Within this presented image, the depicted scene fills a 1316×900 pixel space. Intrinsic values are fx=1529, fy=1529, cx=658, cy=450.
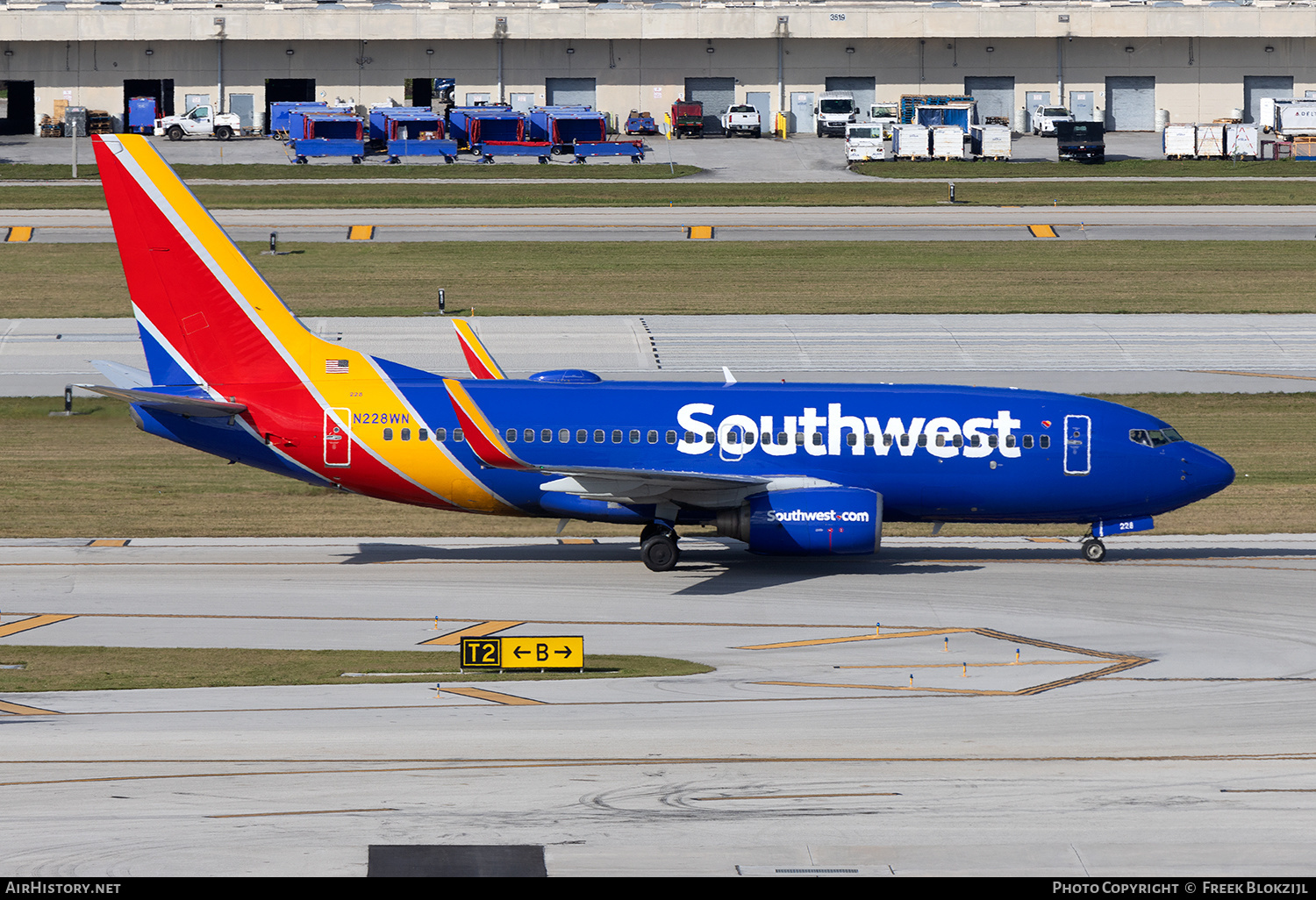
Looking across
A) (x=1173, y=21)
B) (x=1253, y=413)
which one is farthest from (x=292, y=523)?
(x=1173, y=21)

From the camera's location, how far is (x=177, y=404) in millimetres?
33781

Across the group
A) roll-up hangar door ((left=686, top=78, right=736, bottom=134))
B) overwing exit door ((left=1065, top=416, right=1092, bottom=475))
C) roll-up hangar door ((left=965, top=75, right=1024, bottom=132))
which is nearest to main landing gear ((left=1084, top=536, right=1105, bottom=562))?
overwing exit door ((left=1065, top=416, right=1092, bottom=475))

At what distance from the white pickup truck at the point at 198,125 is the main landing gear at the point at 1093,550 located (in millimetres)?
92202

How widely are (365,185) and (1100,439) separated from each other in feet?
219

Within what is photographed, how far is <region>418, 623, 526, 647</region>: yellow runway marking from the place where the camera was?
28.9 metres

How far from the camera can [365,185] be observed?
3674 inches

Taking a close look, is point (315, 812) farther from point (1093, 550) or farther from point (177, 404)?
point (1093, 550)

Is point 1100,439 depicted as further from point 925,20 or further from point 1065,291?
point 925,20

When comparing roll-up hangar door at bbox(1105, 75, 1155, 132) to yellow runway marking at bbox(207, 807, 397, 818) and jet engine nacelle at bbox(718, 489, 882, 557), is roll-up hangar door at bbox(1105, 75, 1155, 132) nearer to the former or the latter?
jet engine nacelle at bbox(718, 489, 882, 557)

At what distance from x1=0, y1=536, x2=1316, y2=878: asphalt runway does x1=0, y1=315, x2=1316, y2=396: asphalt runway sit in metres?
20.2

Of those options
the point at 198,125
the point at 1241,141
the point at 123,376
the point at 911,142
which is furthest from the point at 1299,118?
the point at 123,376

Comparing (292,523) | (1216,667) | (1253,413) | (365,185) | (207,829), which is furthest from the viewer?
(365,185)

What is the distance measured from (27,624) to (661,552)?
43.5 ft

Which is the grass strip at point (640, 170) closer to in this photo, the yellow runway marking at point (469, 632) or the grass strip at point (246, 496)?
the grass strip at point (246, 496)
